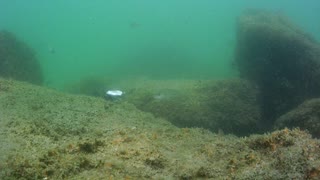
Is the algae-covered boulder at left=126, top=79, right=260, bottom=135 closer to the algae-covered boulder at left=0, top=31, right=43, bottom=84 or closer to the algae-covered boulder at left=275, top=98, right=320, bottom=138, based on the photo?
the algae-covered boulder at left=275, top=98, right=320, bottom=138

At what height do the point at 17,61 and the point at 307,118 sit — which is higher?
the point at 17,61

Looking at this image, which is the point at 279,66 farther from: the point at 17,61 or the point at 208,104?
the point at 17,61

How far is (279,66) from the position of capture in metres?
14.9

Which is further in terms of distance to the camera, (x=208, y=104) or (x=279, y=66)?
(x=279, y=66)

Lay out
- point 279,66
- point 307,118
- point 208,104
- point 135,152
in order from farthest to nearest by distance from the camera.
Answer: point 279,66
point 208,104
point 307,118
point 135,152

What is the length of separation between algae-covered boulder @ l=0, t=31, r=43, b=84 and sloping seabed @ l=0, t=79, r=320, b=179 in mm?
11234

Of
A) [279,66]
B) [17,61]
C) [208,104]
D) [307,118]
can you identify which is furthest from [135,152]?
[17,61]

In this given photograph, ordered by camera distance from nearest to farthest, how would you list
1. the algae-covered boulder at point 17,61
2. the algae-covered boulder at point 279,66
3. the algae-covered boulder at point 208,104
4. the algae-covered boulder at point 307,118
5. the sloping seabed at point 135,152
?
the sloping seabed at point 135,152, the algae-covered boulder at point 307,118, the algae-covered boulder at point 208,104, the algae-covered boulder at point 279,66, the algae-covered boulder at point 17,61

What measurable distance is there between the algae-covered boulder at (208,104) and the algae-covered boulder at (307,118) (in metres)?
2.10

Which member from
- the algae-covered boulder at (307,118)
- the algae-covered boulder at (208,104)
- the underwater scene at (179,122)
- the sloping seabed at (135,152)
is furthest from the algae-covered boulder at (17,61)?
the algae-covered boulder at (307,118)

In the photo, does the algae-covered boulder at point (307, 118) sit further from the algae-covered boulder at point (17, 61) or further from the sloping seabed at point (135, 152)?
the algae-covered boulder at point (17, 61)

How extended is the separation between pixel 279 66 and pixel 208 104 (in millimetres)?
3958

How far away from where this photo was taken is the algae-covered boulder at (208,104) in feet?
41.5

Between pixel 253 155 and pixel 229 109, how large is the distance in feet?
24.5
